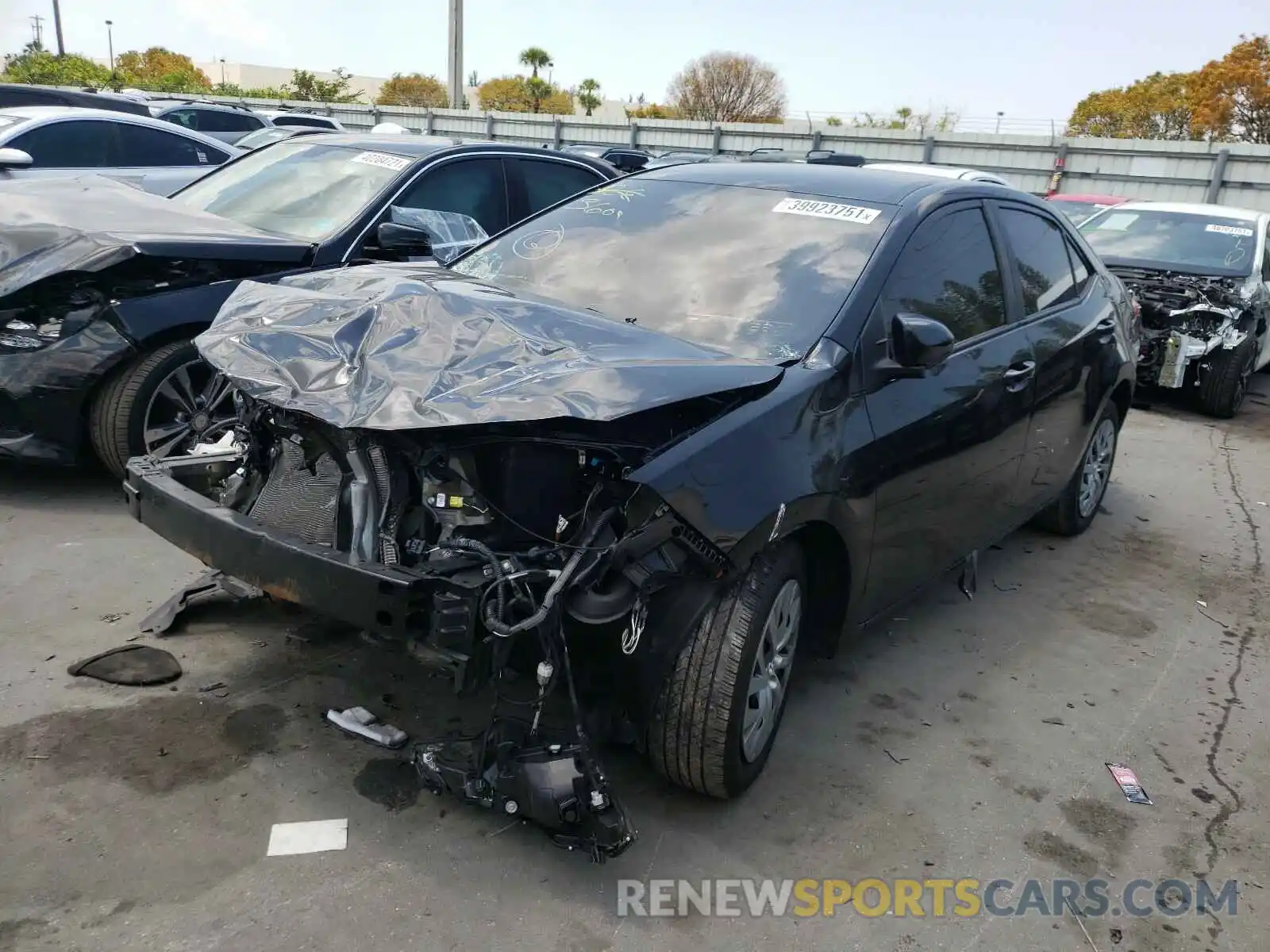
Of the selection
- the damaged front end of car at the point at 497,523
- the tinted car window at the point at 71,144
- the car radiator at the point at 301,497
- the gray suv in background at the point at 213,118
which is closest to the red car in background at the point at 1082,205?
the tinted car window at the point at 71,144

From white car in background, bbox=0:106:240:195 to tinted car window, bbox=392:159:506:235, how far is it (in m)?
3.21

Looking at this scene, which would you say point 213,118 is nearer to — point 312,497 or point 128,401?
point 128,401

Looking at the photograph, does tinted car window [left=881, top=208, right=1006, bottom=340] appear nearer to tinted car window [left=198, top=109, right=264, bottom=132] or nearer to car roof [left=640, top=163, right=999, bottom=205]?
car roof [left=640, top=163, right=999, bottom=205]

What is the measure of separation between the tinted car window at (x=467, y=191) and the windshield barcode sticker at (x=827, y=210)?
2.65 meters

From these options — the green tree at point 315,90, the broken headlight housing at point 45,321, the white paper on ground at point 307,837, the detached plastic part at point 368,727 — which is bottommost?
the white paper on ground at point 307,837

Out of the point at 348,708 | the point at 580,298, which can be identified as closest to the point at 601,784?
the point at 348,708

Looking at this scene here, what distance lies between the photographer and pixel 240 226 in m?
5.56

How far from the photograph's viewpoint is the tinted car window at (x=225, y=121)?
53.9 feet

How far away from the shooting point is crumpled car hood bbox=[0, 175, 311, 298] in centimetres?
467

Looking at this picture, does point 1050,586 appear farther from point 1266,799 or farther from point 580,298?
point 580,298

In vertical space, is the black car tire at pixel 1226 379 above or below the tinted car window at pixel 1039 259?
below

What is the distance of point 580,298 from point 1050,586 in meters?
2.90

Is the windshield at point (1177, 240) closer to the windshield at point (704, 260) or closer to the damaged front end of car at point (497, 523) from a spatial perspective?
the windshield at point (704, 260)

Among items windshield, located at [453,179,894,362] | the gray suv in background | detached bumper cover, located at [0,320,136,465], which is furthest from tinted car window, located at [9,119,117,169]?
the gray suv in background
